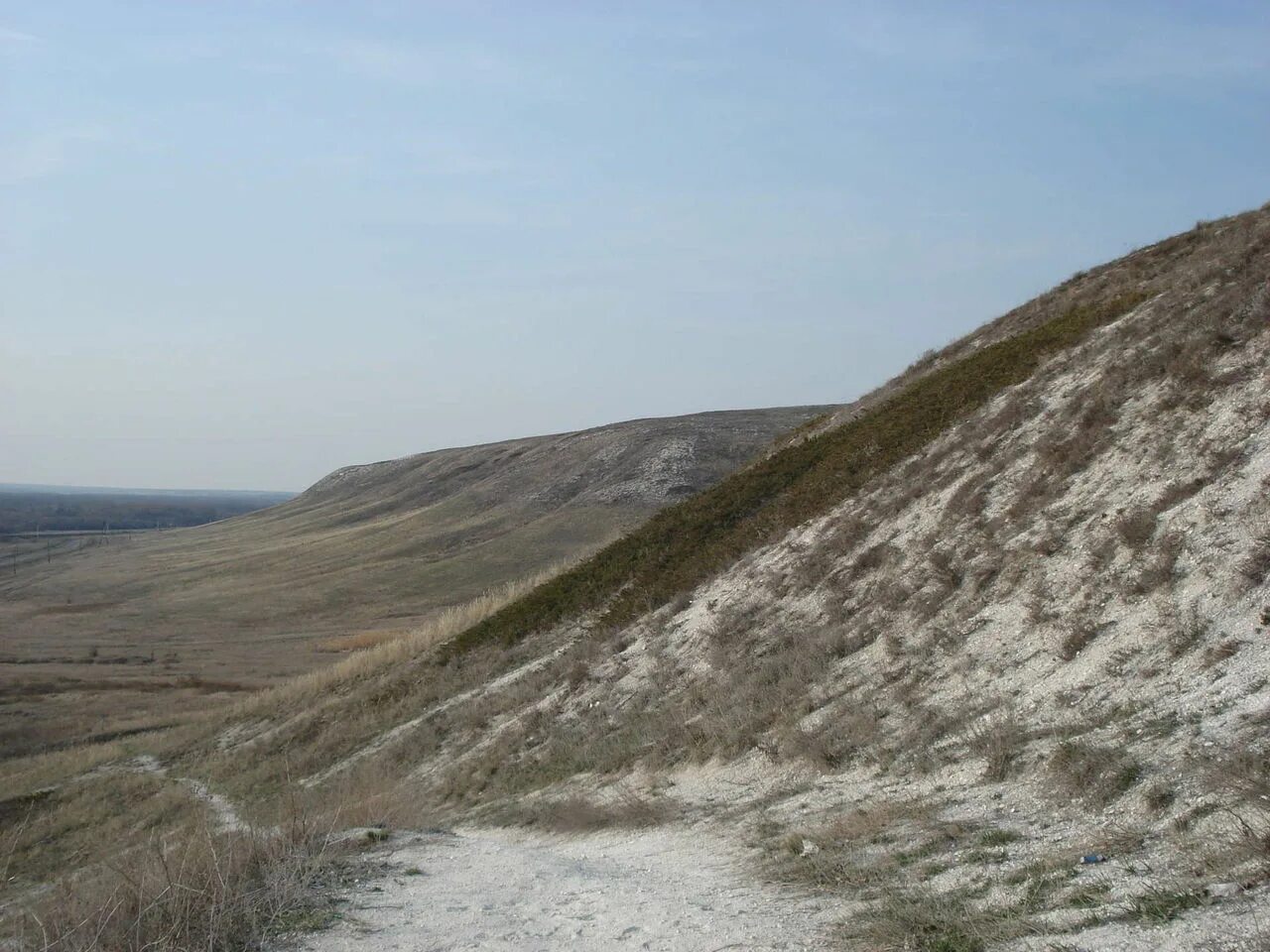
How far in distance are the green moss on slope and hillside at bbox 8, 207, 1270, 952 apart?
0.46 ft

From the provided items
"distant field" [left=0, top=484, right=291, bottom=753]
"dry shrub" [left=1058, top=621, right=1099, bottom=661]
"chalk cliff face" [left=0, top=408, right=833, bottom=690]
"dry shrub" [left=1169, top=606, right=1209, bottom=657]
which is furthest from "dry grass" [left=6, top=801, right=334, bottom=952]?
"chalk cliff face" [left=0, top=408, right=833, bottom=690]

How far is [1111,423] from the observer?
1473 centimetres

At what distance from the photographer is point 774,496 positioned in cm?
2459

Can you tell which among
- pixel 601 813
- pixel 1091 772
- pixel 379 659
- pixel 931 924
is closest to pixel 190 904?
pixel 931 924

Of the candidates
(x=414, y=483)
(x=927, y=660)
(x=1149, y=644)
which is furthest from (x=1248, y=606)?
(x=414, y=483)

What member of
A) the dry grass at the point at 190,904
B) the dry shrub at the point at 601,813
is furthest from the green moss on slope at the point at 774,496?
the dry grass at the point at 190,904

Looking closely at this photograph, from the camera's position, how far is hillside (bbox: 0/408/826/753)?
151ft

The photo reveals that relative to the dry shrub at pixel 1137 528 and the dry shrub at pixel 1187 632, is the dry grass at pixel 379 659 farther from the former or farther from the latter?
the dry shrub at pixel 1187 632

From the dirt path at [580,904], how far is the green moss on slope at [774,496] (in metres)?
11.5

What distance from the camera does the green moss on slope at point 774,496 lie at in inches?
824

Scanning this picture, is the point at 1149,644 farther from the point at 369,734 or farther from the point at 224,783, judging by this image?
the point at 224,783

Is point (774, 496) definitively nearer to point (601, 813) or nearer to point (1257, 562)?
point (601, 813)

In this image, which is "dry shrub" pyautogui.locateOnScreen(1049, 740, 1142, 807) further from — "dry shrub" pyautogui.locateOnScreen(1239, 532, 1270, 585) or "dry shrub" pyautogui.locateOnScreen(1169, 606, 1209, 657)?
"dry shrub" pyautogui.locateOnScreen(1239, 532, 1270, 585)

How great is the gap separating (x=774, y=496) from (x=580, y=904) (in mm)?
17576
